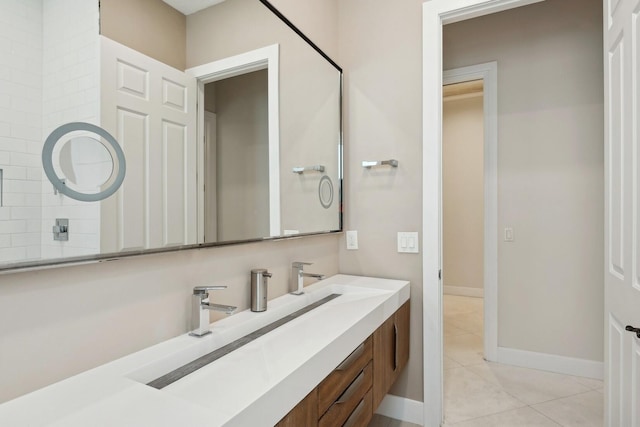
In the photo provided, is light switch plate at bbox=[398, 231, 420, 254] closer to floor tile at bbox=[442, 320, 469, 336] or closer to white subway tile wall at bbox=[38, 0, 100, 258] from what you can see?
white subway tile wall at bbox=[38, 0, 100, 258]

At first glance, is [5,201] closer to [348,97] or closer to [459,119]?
[348,97]

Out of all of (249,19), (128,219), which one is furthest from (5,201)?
(249,19)

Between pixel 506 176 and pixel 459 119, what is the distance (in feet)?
Result: 7.41

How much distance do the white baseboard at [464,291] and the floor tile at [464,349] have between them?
4.58ft

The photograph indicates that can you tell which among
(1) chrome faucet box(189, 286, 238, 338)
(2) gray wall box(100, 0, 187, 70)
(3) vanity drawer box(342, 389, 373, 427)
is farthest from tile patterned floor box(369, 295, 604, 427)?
(2) gray wall box(100, 0, 187, 70)

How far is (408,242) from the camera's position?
6.48ft

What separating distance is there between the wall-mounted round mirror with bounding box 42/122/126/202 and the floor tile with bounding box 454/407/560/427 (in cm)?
214

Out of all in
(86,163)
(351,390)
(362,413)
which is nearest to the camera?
(86,163)

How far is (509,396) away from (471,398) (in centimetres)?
26

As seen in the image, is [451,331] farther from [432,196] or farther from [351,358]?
[351,358]

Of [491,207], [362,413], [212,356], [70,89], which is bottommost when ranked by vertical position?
[362,413]

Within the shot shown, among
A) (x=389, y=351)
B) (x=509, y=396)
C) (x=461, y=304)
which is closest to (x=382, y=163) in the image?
(x=389, y=351)

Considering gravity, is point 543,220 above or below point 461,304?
above

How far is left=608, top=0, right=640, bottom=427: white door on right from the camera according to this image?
1.18 metres
